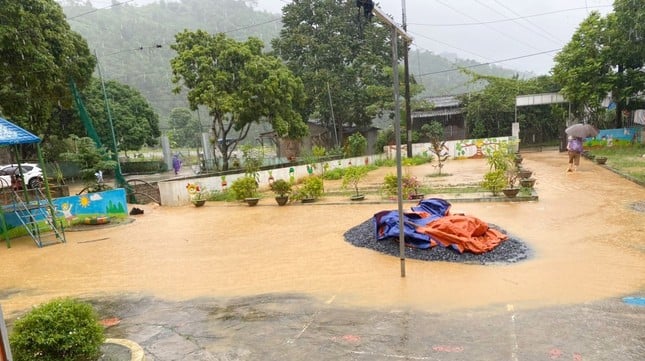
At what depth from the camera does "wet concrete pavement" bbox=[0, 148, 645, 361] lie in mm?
4270

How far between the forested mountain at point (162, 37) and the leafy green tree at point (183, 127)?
3954 mm

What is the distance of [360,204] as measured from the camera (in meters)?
13.1

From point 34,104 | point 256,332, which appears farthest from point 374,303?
point 34,104

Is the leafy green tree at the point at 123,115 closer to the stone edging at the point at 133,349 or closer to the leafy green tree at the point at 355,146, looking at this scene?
the leafy green tree at the point at 355,146

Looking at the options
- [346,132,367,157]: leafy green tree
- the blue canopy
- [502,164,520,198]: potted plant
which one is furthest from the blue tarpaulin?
[346,132,367,157]: leafy green tree

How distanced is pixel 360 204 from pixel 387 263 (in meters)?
6.02

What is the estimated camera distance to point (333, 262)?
7418 mm

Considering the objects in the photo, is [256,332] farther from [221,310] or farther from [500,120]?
[500,120]

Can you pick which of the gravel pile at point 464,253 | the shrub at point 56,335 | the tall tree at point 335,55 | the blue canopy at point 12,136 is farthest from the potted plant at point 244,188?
the tall tree at point 335,55

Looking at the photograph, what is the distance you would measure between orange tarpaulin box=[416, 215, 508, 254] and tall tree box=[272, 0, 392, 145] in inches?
860

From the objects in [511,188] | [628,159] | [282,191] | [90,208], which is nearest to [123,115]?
[90,208]

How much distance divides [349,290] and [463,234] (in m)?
2.56

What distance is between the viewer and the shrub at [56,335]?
3.66 metres

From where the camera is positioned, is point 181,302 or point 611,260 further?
point 611,260
